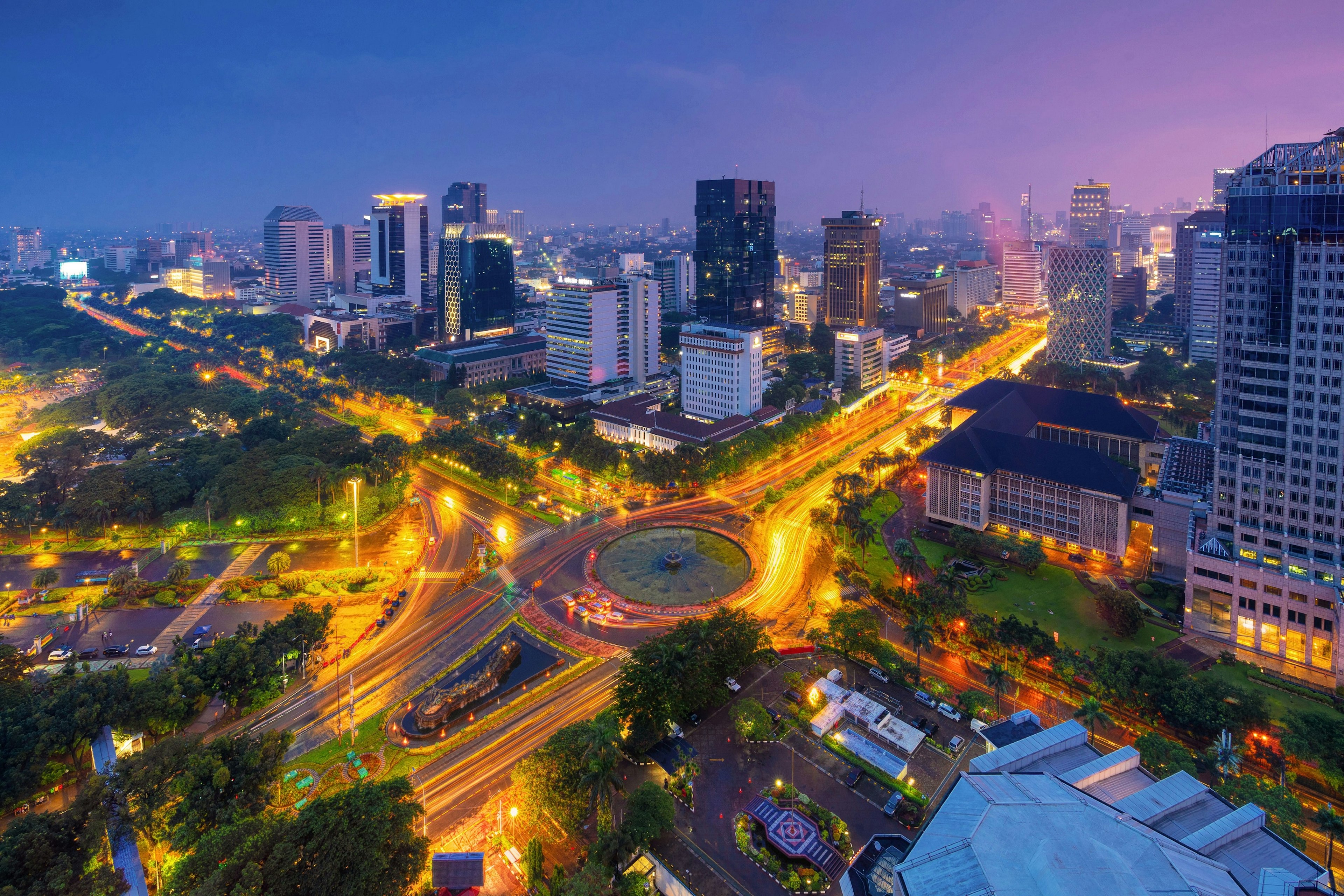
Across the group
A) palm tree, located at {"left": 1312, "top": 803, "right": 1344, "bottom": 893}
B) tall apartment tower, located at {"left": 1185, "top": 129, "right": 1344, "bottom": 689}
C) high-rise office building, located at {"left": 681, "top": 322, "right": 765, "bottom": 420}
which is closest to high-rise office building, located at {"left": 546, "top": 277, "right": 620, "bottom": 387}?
high-rise office building, located at {"left": 681, "top": 322, "right": 765, "bottom": 420}

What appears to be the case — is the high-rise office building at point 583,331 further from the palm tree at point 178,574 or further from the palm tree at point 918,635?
the palm tree at point 918,635

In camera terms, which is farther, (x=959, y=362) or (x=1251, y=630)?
(x=959, y=362)

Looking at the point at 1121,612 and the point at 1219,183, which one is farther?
the point at 1219,183

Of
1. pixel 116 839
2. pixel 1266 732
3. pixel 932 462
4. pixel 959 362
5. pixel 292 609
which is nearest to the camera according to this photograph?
pixel 116 839

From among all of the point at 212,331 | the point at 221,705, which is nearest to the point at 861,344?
the point at 221,705

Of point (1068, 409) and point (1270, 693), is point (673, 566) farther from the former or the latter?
point (1068, 409)

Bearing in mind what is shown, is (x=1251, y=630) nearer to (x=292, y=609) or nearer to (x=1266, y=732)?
(x=1266, y=732)

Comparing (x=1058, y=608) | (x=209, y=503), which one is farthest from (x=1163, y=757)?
(x=209, y=503)

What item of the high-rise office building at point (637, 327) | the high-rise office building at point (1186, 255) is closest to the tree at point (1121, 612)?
the high-rise office building at point (637, 327)
